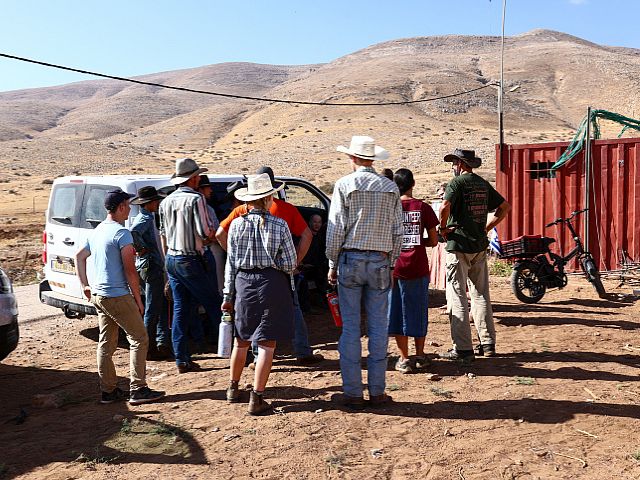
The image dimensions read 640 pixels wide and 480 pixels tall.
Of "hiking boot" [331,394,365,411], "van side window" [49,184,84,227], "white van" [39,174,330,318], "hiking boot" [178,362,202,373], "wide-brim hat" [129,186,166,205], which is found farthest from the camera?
"van side window" [49,184,84,227]

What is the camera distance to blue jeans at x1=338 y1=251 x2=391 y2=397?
5191 mm

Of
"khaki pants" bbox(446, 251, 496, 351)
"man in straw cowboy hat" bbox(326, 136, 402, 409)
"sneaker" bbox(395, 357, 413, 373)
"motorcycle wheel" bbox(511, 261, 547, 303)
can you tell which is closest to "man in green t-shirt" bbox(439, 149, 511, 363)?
"khaki pants" bbox(446, 251, 496, 351)

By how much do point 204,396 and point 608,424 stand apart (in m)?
3.16

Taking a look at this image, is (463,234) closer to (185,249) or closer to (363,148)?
(363,148)

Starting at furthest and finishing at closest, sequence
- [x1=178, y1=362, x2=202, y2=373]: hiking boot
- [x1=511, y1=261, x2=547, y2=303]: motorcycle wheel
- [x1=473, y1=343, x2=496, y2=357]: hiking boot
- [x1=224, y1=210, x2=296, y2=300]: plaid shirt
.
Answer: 1. [x1=511, y1=261, x2=547, y2=303]: motorcycle wheel
2. [x1=473, y1=343, x2=496, y2=357]: hiking boot
3. [x1=178, y1=362, x2=202, y2=373]: hiking boot
4. [x1=224, y1=210, x2=296, y2=300]: plaid shirt

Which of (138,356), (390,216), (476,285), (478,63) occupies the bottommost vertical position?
(138,356)

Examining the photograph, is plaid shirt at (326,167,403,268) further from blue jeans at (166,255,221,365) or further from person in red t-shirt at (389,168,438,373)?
blue jeans at (166,255,221,365)

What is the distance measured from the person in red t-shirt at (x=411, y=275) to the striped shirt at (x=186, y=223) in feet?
5.84

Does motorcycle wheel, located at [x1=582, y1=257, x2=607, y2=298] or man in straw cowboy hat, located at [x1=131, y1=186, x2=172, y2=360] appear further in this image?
motorcycle wheel, located at [x1=582, y1=257, x2=607, y2=298]

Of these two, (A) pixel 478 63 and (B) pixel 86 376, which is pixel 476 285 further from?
(A) pixel 478 63

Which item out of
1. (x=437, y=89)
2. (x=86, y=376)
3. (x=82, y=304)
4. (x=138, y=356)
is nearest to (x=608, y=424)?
(x=138, y=356)

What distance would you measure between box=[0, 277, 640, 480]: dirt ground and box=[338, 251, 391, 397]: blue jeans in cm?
29

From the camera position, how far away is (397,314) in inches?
247

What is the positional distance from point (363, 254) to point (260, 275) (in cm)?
79
